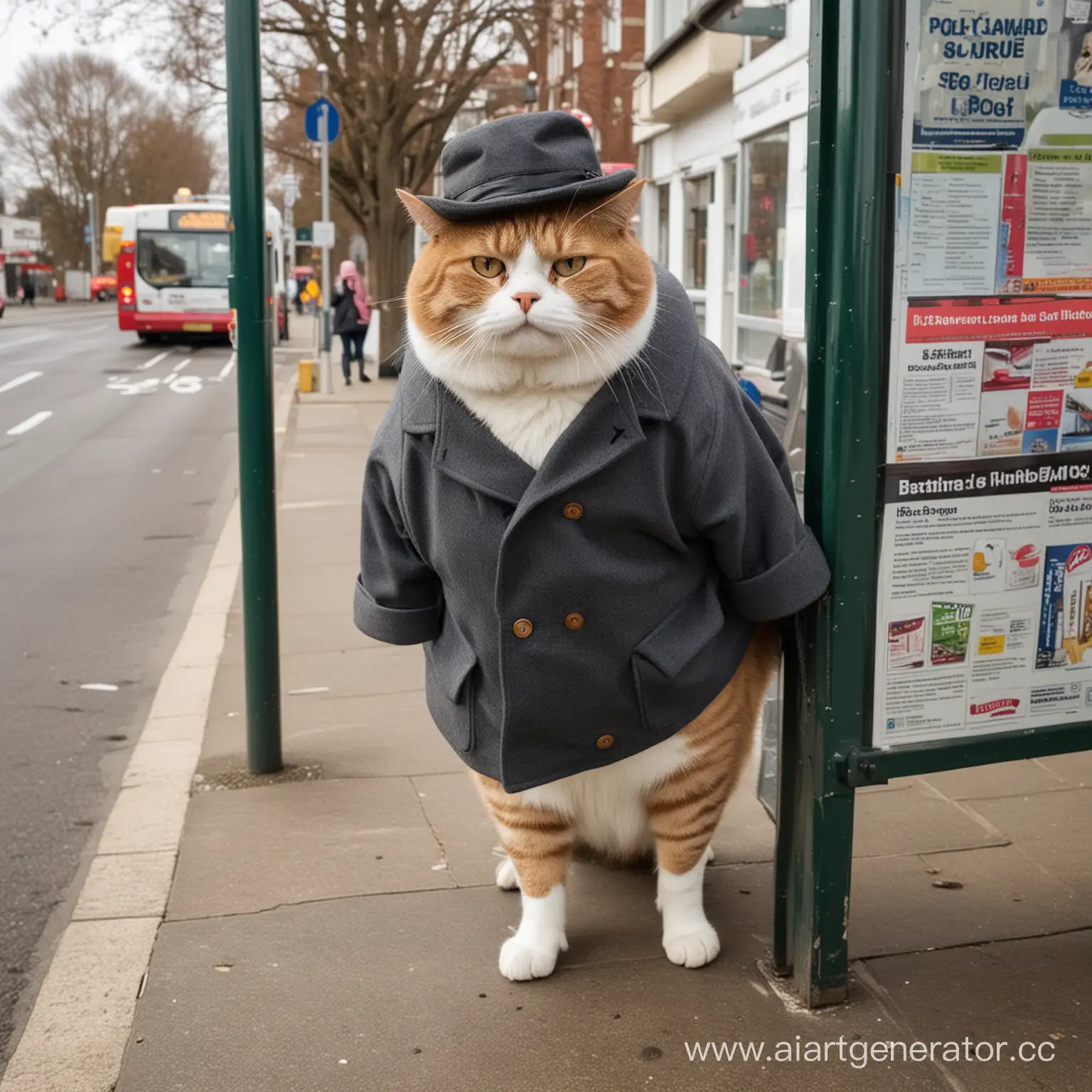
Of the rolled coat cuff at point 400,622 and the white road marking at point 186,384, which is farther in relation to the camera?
the white road marking at point 186,384

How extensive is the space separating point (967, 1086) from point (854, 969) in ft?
1.46

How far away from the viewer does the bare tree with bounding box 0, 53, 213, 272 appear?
70000 mm

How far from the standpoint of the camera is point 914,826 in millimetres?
3689

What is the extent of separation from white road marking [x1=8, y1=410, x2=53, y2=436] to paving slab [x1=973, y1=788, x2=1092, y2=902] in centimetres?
1299

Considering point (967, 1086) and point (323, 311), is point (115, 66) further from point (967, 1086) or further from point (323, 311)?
point (967, 1086)

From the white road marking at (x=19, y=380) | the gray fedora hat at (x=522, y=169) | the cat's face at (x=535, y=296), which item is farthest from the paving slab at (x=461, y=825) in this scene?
the white road marking at (x=19, y=380)

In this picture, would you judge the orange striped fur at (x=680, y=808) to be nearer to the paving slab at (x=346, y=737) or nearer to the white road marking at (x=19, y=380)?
the paving slab at (x=346, y=737)

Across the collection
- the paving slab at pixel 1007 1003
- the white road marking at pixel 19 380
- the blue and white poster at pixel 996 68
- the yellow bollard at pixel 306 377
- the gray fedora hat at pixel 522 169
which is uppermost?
the blue and white poster at pixel 996 68

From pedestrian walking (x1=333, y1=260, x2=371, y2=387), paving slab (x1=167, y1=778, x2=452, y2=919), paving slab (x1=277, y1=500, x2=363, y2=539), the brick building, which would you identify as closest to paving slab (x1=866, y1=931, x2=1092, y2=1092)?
paving slab (x1=167, y1=778, x2=452, y2=919)

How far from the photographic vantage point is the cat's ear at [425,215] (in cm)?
248

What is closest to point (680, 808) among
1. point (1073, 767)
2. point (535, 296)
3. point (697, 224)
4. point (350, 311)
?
point (535, 296)

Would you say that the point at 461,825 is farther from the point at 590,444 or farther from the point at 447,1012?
the point at 590,444

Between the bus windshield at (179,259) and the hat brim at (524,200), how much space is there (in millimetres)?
29370

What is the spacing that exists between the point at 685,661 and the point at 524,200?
94cm
